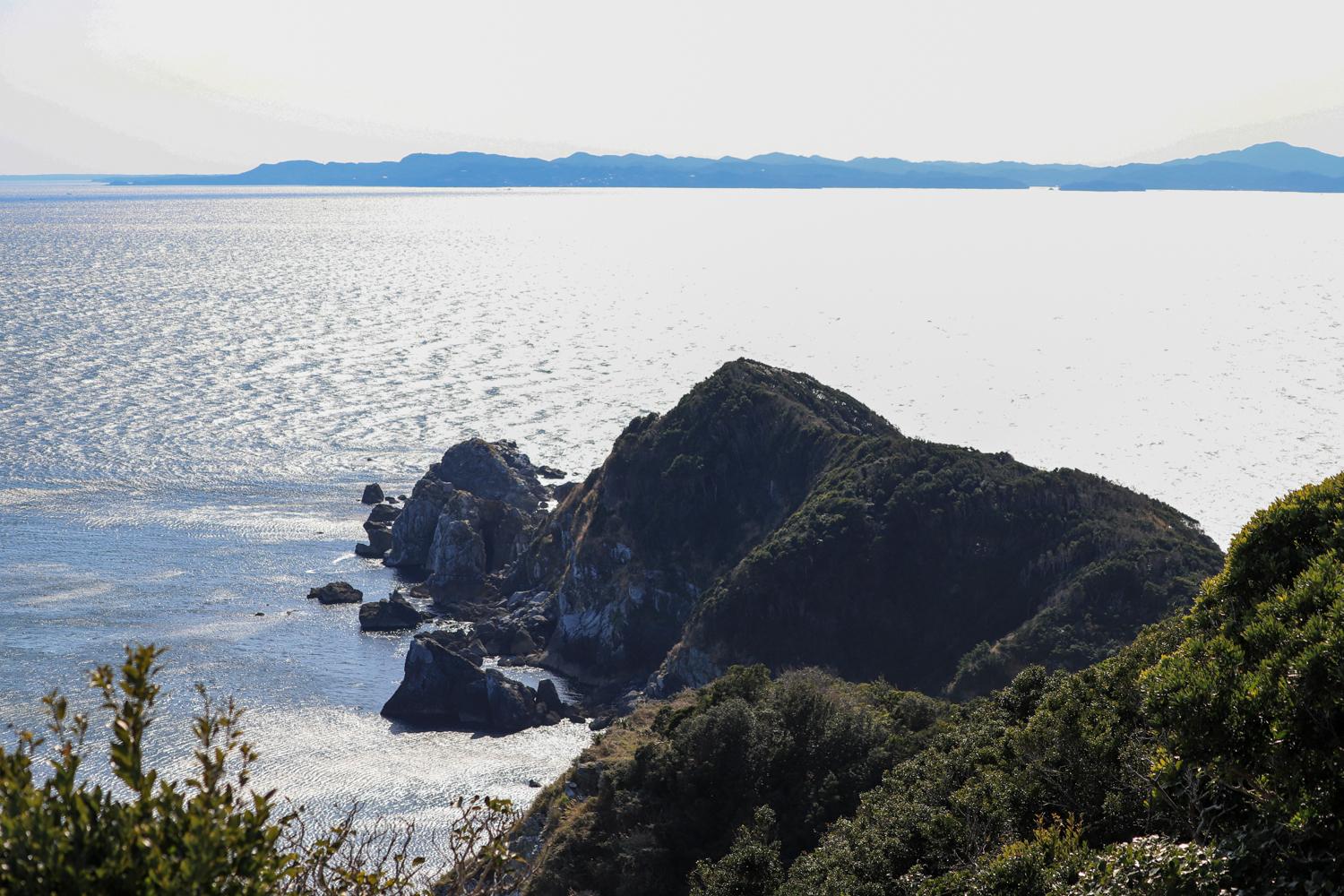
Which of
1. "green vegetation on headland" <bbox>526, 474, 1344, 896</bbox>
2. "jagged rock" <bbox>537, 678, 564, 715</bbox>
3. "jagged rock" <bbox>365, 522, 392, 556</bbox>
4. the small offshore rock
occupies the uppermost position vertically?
"green vegetation on headland" <bbox>526, 474, 1344, 896</bbox>

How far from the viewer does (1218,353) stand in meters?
156

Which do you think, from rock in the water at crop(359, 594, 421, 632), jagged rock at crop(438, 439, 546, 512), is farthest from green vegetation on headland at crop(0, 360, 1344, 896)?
rock in the water at crop(359, 594, 421, 632)

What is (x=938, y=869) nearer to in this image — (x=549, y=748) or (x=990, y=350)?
(x=549, y=748)

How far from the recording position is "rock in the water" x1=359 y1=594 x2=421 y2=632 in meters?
80.3

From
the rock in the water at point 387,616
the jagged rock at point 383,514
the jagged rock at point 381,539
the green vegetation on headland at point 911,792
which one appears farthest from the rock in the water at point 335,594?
the green vegetation on headland at point 911,792

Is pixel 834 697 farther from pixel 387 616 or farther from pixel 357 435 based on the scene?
pixel 357 435

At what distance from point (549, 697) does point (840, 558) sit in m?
20.2

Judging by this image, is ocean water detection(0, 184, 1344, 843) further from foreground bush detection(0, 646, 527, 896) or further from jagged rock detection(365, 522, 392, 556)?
foreground bush detection(0, 646, 527, 896)

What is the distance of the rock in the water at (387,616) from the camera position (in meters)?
80.3

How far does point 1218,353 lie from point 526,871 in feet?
489

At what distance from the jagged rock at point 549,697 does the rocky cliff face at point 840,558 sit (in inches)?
209

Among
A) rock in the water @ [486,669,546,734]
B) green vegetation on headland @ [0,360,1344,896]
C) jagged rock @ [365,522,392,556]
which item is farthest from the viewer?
jagged rock @ [365,522,392,556]

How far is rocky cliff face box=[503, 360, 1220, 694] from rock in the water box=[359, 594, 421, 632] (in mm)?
9926

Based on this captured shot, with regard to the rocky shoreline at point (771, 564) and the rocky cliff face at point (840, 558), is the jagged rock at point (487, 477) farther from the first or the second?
the rocky cliff face at point (840, 558)
